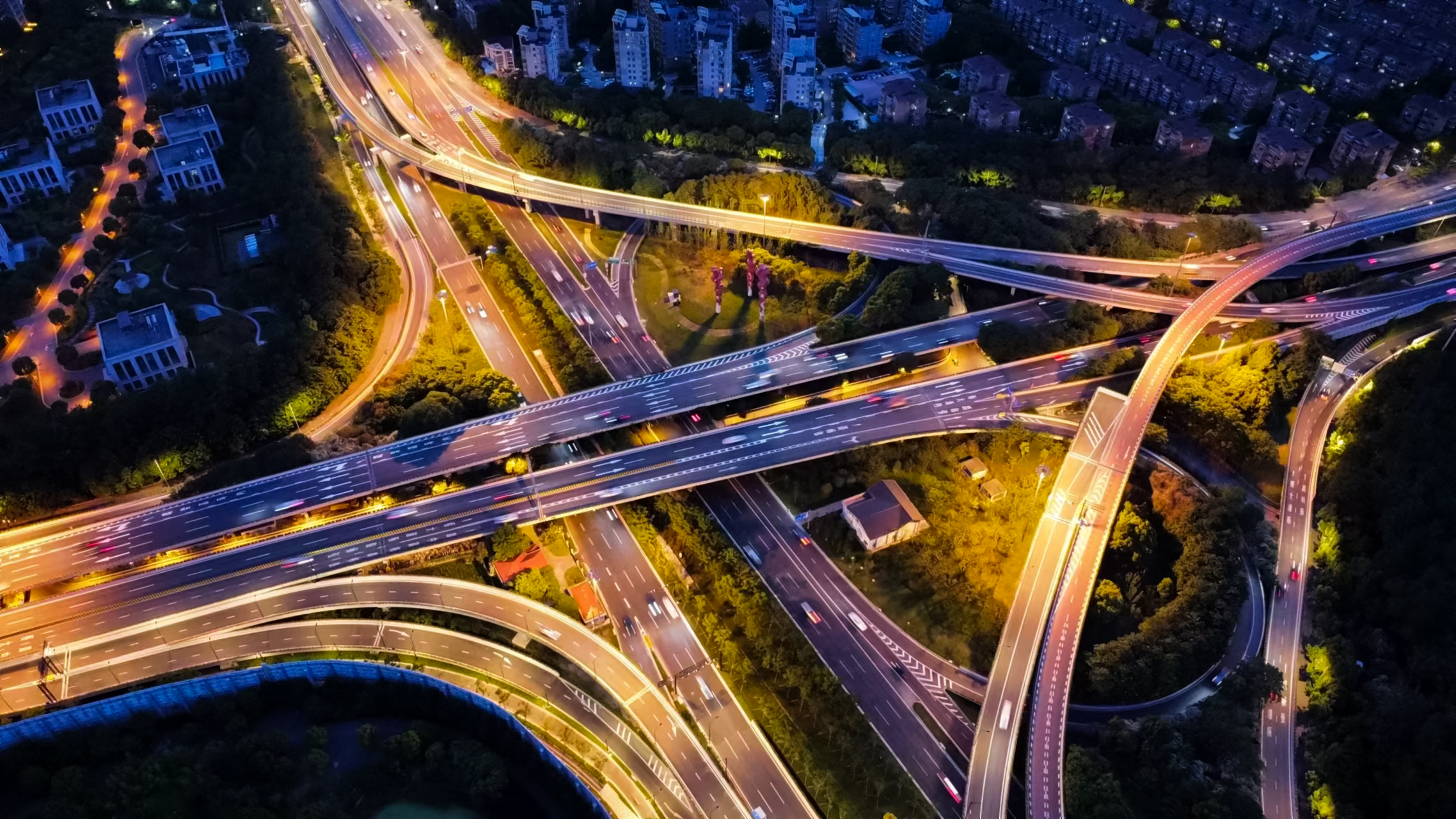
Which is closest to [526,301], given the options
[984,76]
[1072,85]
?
[984,76]

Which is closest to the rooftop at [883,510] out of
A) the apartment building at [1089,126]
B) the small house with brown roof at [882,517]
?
the small house with brown roof at [882,517]

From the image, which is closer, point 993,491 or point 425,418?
point 993,491

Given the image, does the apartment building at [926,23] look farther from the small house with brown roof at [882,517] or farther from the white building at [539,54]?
the small house with brown roof at [882,517]

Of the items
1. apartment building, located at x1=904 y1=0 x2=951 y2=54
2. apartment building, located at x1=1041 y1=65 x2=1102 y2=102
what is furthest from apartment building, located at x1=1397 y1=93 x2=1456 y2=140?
apartment building, located at x1=904 y1=0 x2=951 y2=54

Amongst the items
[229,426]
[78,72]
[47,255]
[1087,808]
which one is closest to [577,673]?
[1087,808]

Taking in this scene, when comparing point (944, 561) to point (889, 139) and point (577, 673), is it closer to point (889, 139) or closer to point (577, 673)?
point (577, 673)

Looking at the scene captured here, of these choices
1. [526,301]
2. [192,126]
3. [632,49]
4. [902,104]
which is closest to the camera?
[526,301]

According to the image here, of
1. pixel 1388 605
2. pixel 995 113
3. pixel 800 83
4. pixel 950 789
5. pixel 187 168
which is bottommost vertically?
pixel 950 789

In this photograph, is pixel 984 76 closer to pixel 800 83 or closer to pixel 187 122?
pixel 800 83
